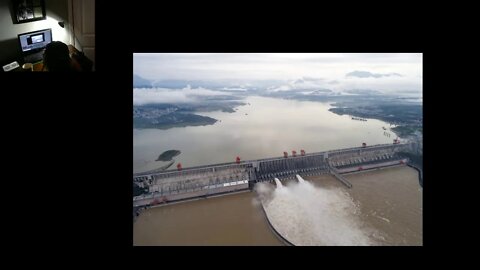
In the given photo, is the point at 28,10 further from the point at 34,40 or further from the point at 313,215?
the point at 313,215

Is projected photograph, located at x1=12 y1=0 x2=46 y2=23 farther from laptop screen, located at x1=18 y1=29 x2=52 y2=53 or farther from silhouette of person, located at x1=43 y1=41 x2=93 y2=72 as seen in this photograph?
silhouette of person, located at x1=43 y1=41 x2=93 y2=72

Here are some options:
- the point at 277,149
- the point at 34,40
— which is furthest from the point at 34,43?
the point at 277,149

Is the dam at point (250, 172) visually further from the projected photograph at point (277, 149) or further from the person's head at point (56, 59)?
the person's head at point (56, 59)

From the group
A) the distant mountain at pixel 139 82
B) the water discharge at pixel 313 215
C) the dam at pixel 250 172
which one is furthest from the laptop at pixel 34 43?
the water discharge at pixel 313 215

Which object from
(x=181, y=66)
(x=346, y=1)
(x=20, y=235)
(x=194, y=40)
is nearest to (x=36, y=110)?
(x=20, y=235)

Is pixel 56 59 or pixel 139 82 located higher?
pixel 56 59
